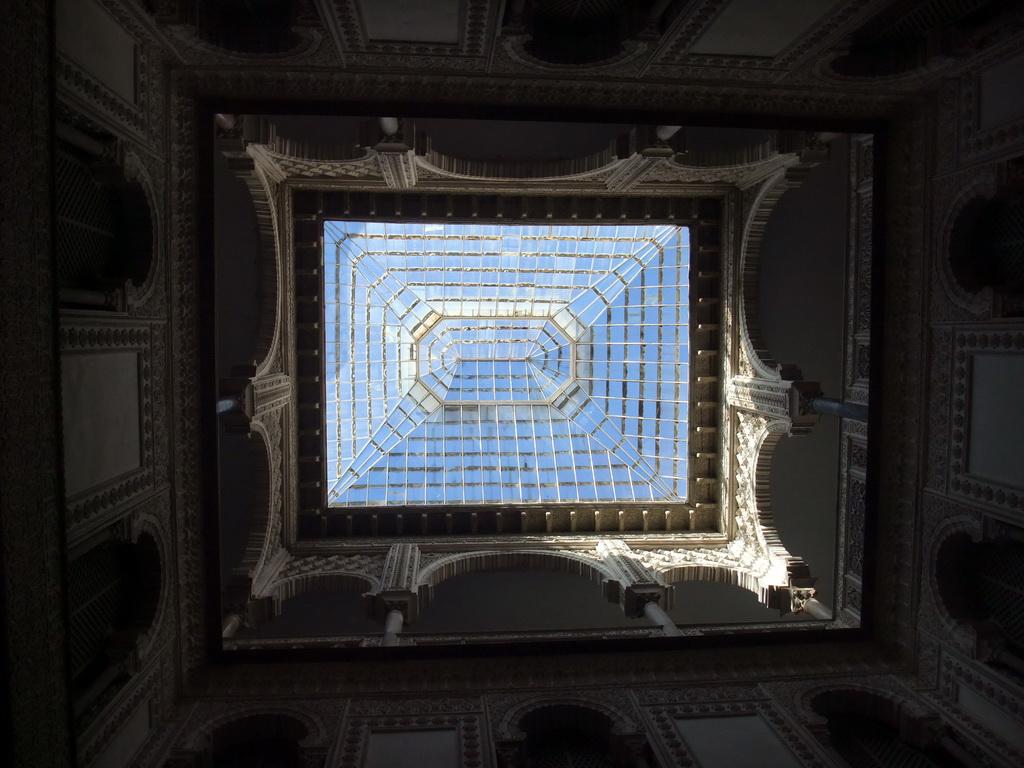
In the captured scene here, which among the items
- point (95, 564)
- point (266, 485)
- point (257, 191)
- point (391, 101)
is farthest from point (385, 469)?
point (391, 101)

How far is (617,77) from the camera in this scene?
33.0 feet

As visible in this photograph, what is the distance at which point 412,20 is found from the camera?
888 cm

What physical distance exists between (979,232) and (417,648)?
10431 mm

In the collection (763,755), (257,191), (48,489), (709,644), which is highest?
(257,191)

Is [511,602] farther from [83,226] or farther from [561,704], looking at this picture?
[83,226]

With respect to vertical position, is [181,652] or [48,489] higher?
[48,489]

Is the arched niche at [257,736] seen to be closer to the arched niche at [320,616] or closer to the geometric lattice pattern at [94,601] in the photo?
the geometric lattice pattern at [94,601]

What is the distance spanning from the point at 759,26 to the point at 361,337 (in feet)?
43.5

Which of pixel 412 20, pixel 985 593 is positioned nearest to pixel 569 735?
pixel 985 593

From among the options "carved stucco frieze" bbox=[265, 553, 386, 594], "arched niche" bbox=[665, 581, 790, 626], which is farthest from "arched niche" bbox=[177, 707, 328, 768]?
"arched niche" bbox=[665, 581, 790, 626]

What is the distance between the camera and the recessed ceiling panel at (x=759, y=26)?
341 inches

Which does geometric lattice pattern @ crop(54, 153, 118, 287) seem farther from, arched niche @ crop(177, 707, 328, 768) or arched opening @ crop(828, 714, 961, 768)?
arched opening @ crop(828, 714, 961, 768)

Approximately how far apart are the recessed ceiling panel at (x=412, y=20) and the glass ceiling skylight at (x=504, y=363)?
878 centimetres

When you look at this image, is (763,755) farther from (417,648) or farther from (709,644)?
(417,648)
